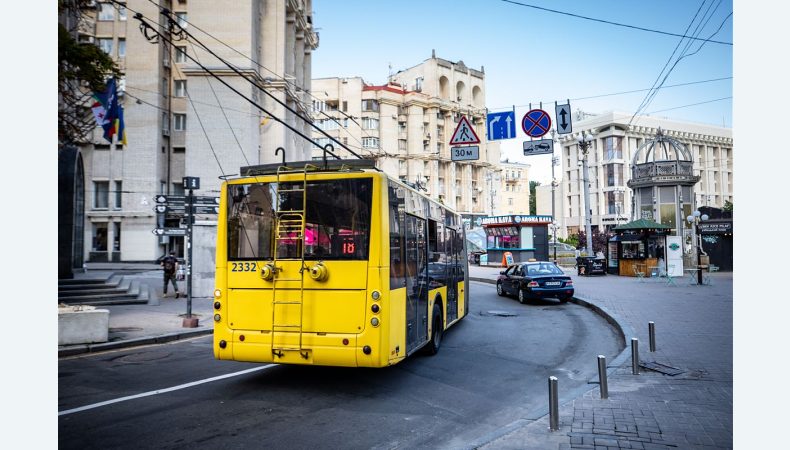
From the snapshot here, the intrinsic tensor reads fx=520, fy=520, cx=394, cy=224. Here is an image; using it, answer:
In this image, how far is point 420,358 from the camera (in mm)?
9961

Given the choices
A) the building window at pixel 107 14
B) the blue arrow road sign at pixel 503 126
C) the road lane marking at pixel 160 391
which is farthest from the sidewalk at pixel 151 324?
the building window at pixel 107 14

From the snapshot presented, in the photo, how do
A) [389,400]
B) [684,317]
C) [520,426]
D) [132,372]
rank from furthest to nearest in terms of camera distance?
1. [684,317]
2. [132,372]
3. [389,400]
4. [520,426]

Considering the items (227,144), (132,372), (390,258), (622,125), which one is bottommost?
(132,372)

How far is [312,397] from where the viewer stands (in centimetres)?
730

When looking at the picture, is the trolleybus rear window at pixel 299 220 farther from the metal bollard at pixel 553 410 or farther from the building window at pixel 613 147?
the building window at pixel 613 147

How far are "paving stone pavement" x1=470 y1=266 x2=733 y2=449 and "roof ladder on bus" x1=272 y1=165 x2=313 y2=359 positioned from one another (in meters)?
3.19

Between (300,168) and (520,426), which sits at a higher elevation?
(300,168)

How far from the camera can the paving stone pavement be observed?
5395mm

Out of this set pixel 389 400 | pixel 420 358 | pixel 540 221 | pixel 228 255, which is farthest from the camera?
pixel 540 221

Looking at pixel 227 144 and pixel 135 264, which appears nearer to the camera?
pixel 227 144

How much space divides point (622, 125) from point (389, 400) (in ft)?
243

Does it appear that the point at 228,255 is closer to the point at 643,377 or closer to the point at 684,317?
the point at 643,377

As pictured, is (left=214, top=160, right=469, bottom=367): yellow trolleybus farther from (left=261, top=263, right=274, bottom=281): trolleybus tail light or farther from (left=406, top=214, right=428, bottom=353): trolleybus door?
(left=406, top=214, right=428, bottom=353): trolleybus door

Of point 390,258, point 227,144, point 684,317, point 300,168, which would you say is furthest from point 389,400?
point 227,144
